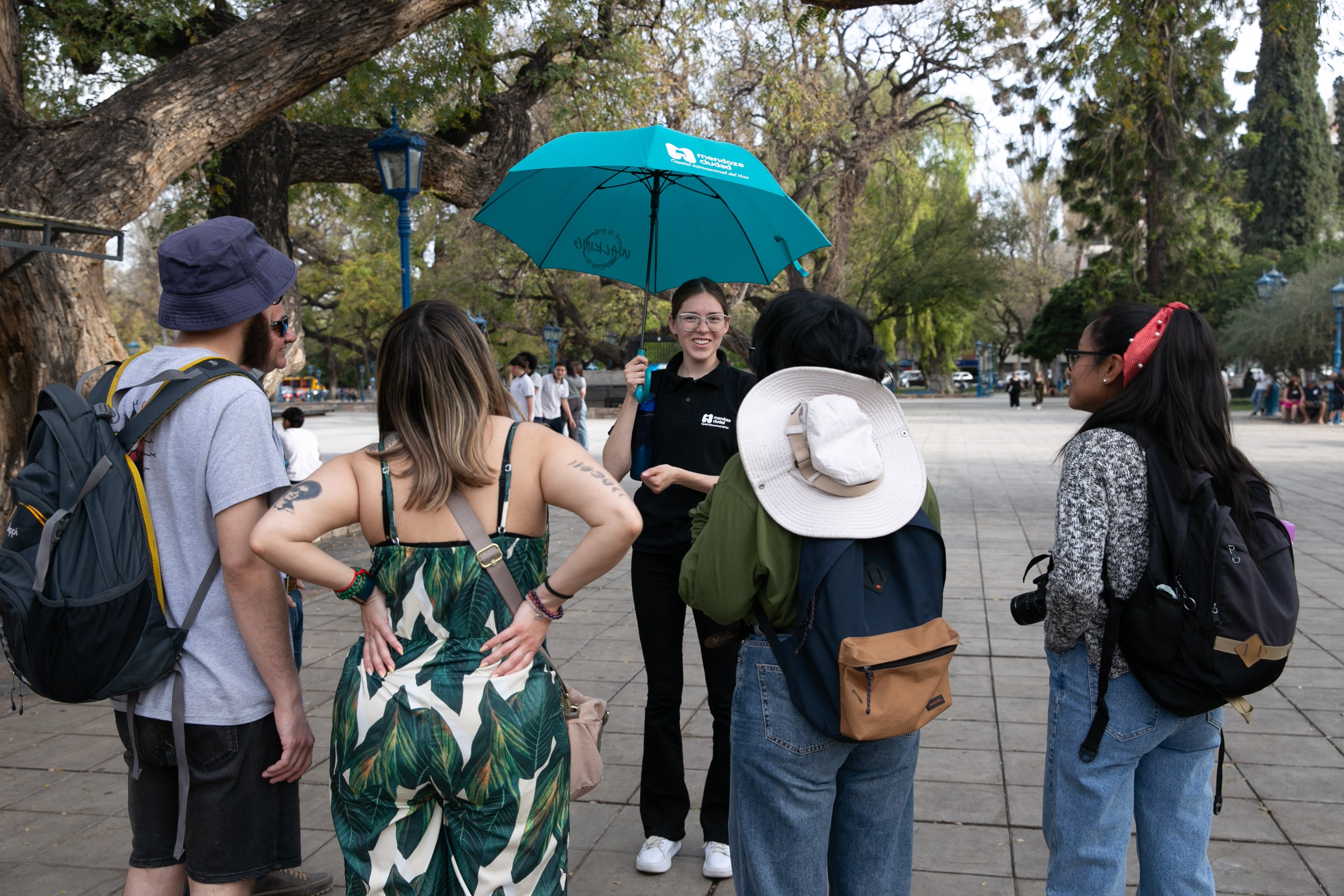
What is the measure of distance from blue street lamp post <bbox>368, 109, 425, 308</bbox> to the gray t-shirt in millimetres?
6063

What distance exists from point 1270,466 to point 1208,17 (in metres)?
8.94

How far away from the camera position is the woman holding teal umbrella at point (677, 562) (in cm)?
314

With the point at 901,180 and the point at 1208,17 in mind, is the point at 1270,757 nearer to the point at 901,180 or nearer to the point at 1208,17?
the point at 1208,17

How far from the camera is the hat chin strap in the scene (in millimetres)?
1901

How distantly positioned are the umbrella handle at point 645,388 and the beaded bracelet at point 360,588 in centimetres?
147

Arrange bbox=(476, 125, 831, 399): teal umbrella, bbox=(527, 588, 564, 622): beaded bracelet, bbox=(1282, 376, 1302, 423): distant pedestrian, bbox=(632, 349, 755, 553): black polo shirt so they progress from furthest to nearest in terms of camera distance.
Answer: bbox=(1282, 376, 1302, 423): distant pedestrian
bbox=(476, 125, 831, 399): teal umbrella
bbox=(632, 349, 755, 553): black polo shirt
bbox=(527, 588, 564, 622): beaded bracelet

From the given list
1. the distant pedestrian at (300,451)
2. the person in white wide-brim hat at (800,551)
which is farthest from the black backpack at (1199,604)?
the distant pedestrian at (300,451)

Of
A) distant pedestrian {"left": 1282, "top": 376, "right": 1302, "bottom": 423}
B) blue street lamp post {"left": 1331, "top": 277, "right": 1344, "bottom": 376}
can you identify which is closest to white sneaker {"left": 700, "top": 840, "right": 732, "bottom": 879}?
blue street lamp post {"left": 1331, "top": 277, "right": 1344, "bottom": 376}

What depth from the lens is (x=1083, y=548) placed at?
2.17 metres

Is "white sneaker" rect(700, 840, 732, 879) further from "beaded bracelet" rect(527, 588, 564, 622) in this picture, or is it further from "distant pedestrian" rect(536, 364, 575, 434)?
"distant pedestrian" rect(536, 364, 575, 434)

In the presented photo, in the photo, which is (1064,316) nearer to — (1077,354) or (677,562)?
(677,562)

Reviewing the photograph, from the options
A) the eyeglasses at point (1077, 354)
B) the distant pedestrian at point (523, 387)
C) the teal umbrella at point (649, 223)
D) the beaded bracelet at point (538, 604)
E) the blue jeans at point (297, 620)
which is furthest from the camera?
the distant pedestrian at point (523, 387)

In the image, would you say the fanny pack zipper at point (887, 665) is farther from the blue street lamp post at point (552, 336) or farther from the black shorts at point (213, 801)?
the blue street lamp post at point (552, 336)

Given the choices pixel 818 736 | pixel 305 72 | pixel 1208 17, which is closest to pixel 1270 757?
pixel 818 736
